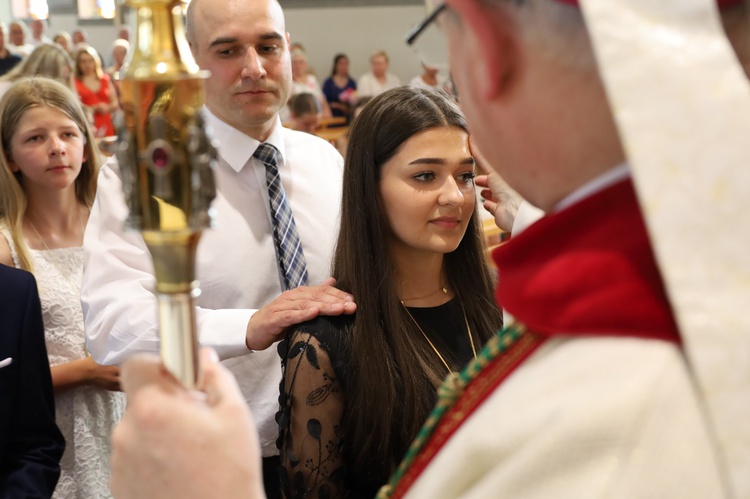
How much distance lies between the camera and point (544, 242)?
2.83 feet

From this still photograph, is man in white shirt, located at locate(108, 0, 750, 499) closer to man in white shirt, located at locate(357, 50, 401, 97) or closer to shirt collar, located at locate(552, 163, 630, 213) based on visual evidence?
shirt collar, located at locate(552, 163, 630, 213)

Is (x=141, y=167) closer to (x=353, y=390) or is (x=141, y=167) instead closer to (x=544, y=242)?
(x=544, y=242)

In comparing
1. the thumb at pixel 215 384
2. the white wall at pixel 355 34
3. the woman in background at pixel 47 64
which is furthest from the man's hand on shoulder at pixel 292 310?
the white wall at pixel 355 34

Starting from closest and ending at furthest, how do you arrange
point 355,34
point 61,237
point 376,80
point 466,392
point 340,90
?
point 466,392, point 61,237, point 340,90, point 376,80, point 355,34

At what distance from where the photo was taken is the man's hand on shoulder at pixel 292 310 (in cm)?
219

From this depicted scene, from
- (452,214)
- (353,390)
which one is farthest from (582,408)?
(452,214)

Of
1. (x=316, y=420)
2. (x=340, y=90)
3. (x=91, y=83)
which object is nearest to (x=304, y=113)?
(x=91, y=83)

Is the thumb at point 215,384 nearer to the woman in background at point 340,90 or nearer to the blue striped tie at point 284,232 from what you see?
the blue striped tie at point 284,232

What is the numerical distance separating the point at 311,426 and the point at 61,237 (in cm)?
168

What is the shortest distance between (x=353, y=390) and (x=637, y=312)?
4.67 feet

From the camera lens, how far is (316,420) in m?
2.08

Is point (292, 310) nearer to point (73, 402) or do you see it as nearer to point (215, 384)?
point (73, 402)

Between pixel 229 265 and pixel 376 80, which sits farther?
pixel 376 80

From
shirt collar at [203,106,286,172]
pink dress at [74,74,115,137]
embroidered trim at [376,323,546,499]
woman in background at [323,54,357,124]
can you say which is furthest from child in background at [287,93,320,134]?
embroidered trim at [376,323,546,499]
